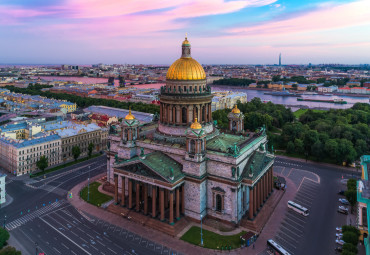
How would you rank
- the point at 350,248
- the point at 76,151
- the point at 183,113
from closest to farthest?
the point at 350,248 < the point at 183,113 < the point at 76,151

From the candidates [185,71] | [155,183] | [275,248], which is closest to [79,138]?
[185,71]

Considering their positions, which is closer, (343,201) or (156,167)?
(156,167)

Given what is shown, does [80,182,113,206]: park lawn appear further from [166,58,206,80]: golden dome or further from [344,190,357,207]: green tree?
[344,190,357,207]: green tree

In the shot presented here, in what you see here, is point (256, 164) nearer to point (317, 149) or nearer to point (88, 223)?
point (88, 223)

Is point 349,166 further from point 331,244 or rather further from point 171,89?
point 171,89

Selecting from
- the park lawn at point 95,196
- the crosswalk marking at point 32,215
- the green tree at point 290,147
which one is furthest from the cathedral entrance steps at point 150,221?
the green tree at point 290,147

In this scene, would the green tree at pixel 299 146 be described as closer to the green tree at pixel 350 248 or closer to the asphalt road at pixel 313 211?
the asphalt road at pixel 313 211

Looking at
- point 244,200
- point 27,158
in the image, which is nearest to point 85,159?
point 27,158
